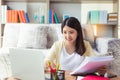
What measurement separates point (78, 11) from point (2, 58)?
2.03m

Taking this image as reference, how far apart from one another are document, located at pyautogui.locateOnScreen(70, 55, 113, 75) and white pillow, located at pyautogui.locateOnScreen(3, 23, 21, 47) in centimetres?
215

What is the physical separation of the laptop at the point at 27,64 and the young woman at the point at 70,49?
0.65 metres

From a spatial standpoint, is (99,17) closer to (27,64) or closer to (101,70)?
(101,70)

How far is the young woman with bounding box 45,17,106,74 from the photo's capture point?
1.87 m

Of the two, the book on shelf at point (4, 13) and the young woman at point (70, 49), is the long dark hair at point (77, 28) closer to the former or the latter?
the young woman at point (70, 49)

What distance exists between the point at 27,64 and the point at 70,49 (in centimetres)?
83

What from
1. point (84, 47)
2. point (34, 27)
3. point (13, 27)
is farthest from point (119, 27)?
point (84, 47)

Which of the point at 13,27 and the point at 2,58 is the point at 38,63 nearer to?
the point at 2,58

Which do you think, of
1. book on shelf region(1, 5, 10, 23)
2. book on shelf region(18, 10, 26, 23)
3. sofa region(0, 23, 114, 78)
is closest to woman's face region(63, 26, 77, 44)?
sofa region(0, 23, 114, 78)

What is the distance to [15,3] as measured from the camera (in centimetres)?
401

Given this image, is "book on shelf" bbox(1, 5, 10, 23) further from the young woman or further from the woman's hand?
the woman's hand

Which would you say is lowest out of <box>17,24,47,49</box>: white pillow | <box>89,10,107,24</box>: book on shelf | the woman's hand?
the woman's hand

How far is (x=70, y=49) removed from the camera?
1947 millimetres

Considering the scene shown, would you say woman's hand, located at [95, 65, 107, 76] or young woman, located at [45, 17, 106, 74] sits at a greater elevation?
young woman, located at [45, 17, 106, 74]
